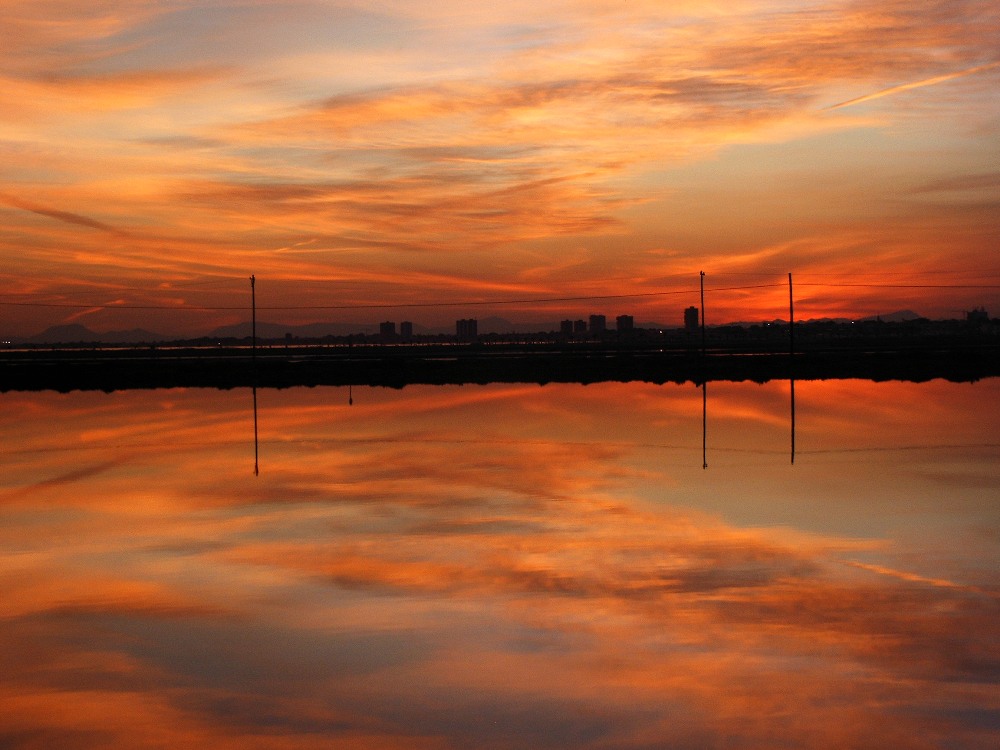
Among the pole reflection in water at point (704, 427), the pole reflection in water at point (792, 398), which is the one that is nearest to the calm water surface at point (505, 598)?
the pole reflection in water at point (704, 427)

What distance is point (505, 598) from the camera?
13.3m

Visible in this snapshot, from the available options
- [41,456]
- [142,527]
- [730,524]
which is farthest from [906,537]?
[41,456]

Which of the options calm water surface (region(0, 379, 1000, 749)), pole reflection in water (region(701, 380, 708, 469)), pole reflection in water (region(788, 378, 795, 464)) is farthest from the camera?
pole reflection in water (region(788, 378, 795, 464))

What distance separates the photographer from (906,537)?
16.9 m

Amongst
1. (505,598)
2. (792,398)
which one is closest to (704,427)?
(792,398)

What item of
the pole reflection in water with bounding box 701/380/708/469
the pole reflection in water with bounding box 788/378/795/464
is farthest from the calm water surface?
the pole reflection in water with bounding box 788/378/795/464

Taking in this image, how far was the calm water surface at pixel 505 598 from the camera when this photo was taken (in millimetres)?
9367

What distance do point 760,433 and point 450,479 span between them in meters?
13.5

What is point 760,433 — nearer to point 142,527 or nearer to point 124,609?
point 142,527

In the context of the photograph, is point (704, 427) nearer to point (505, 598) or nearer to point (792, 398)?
point (792, 398)

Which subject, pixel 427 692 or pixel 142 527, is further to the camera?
pixel 142 527

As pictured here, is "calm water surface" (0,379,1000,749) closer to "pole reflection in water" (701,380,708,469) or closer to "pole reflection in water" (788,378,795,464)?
"pole reflection in water" (701,380,708,469)

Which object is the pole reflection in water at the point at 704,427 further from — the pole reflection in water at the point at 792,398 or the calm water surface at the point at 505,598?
the pole reflection in water at the point at 792,398

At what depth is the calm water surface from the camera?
9367 millimetres
